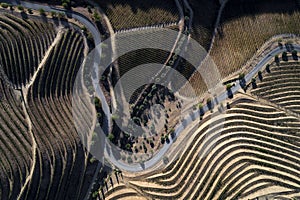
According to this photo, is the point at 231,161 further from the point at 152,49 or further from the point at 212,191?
the point at 152,49

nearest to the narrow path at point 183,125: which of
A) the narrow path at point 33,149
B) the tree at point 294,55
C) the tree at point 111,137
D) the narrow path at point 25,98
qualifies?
the tree at point 294,55

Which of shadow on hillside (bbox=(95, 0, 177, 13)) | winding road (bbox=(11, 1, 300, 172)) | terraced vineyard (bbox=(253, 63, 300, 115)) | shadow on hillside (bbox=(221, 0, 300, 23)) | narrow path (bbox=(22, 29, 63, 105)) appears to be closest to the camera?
narrow path (bbox=(22, 29, 63, 105))

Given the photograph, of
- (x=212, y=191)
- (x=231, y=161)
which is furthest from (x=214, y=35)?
(x=212, y=191)

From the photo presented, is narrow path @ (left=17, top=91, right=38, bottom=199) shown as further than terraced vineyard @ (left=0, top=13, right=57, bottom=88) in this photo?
No

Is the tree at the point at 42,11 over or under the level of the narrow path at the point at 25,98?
over

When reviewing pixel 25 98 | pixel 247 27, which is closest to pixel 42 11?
pixel 25 98

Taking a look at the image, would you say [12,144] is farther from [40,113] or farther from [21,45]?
[21,45]

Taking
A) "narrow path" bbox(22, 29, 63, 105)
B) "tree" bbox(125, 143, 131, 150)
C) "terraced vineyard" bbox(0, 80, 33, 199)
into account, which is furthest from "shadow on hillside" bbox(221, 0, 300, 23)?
"terraced vineyard" bbox(0, 80, 33, 199)

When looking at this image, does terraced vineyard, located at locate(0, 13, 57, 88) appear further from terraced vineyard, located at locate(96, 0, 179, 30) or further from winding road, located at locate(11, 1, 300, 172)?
terraced vineyard, located at locate(96, 0, 179, 30)

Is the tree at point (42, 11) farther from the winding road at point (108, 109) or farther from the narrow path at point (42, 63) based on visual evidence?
the narrow path at point (42, 63)
